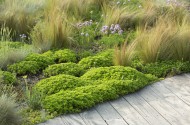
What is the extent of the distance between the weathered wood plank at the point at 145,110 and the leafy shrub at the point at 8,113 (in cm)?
128

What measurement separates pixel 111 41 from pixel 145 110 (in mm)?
2092

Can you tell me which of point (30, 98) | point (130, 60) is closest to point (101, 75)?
point (130, 60)

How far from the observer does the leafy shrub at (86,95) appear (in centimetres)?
426

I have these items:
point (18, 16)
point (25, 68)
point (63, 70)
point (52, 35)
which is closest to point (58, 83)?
point (63, 70)

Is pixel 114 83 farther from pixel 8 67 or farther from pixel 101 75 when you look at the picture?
pixel 8 67

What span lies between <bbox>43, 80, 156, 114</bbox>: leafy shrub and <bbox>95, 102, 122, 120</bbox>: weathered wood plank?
74 mm

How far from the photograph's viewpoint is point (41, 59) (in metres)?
5.52

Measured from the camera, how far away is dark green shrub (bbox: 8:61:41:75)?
5.23 metres

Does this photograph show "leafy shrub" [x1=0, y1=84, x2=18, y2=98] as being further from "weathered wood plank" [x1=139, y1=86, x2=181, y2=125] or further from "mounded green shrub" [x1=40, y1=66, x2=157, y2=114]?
"weathered wood plank" [x1=139, y1=86, x2=181, y2=125]

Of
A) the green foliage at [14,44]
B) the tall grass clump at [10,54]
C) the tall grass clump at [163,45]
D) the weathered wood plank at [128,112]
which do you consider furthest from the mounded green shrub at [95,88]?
the green foliage at [14,44]

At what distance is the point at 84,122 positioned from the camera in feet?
13.3

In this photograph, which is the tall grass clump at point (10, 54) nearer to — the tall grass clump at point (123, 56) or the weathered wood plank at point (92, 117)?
the tall grass clump at point (123, 56)

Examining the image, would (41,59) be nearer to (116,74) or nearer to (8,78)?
(8,78)

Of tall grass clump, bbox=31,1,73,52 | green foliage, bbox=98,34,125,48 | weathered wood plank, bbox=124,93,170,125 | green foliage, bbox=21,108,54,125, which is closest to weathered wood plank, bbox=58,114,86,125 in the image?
green foliage, bbox=21,108,54,125
